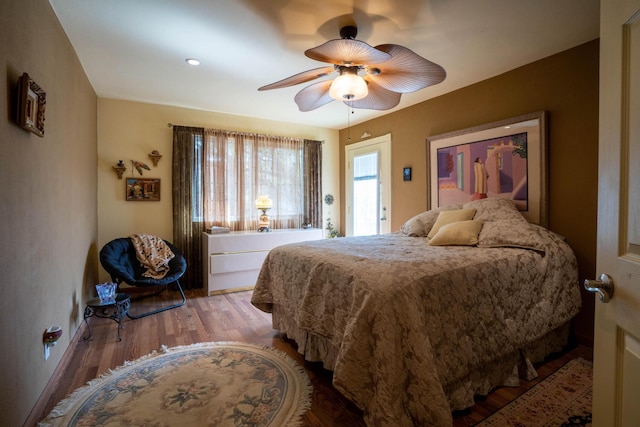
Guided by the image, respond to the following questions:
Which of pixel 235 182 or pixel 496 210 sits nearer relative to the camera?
pixel 496 210

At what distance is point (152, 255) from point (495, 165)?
3.95m

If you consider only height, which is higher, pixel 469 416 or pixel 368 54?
pixel 368 54

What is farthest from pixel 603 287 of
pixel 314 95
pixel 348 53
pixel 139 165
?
pixel 139 165

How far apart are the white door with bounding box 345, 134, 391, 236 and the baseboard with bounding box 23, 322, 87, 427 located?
3.76 m

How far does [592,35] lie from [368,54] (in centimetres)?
194

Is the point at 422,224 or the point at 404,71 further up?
the point at 404,71

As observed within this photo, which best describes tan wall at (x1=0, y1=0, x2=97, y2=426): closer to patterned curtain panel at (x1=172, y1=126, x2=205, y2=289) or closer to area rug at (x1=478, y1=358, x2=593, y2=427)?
patterned curtain panel at (x1=172, y1=126, x2=205, y2=289)

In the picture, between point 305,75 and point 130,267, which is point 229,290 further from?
point 305,75

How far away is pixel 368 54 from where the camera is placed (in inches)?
70.5

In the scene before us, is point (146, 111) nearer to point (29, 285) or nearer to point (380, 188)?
point (29, 285)

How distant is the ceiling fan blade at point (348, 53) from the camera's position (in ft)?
5.52

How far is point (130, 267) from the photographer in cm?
342

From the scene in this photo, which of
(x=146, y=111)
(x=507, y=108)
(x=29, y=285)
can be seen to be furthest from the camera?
(x=146, y=111)

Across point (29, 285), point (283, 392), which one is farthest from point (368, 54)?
point (29, 285)
